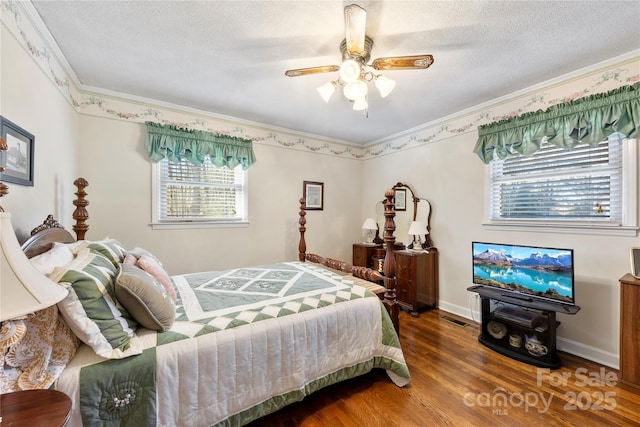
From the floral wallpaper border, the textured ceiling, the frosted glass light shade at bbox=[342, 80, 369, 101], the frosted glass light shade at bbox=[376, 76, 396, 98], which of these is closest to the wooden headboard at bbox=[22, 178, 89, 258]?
the floral wallpaper border

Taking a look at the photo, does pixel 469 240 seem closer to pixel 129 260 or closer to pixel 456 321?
pixel 456 321

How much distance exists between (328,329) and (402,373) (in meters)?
0.69

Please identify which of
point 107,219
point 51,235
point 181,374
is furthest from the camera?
point 107,219

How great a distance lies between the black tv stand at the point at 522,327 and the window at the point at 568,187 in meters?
0.80

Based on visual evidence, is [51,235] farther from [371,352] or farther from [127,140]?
[371,352]

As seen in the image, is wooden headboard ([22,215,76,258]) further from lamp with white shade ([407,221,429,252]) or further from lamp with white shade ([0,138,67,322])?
lamp with white shade ([407,221,429,252])

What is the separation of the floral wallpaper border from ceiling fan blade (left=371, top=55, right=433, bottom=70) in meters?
1.75

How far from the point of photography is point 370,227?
414cm

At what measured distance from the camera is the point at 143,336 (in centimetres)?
134

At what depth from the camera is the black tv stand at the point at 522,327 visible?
2.16 metres

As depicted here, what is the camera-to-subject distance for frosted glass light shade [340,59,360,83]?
167cm

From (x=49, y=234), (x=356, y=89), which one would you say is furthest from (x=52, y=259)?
(x=356, y=89)

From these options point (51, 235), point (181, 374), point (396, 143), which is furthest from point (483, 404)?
point (396, 143)

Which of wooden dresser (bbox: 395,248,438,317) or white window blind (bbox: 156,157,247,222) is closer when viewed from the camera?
white window blind (bbox: 156,157,247,222)
